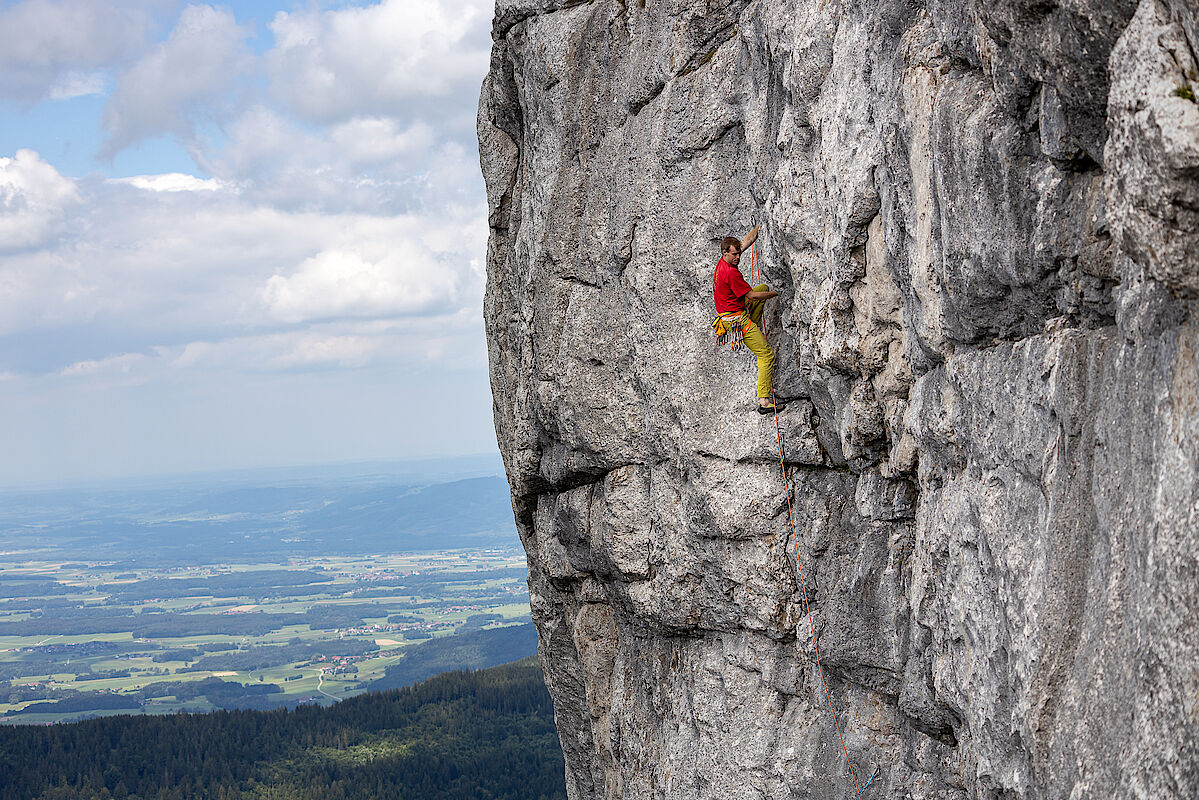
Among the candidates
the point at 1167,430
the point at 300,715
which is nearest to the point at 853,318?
the point at 1167,430

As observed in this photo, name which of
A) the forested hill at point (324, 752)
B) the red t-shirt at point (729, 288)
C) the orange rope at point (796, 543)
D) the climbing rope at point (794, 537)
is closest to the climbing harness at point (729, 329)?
the red t-shirt at point (729, 288)

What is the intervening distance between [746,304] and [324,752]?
270ft

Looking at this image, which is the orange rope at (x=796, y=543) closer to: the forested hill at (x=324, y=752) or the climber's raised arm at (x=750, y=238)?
the climber's raised arm at (x=750, y=238)

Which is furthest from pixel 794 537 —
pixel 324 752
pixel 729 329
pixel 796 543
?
pixel 324 752

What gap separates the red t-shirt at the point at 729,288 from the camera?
1423 centimetres

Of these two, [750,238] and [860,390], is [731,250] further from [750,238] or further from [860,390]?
[860,390]

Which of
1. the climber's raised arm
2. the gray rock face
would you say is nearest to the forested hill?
the gray rock face

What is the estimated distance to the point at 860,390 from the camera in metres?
12.5

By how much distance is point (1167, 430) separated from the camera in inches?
257

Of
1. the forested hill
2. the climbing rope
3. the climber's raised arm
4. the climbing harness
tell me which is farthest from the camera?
the forested hill

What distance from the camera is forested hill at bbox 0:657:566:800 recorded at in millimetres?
79125

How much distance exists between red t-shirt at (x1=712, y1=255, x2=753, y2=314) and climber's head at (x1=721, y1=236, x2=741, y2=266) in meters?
0.06

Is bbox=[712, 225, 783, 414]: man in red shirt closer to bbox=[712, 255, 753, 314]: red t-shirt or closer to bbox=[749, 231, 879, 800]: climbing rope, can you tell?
bbox=[712, 255, 753, 314]: red t-shirt

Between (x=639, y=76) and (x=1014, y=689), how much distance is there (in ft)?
38.0
